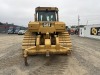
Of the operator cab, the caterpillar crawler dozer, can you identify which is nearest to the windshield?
the operator cab

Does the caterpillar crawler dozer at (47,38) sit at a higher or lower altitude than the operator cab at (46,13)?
lower

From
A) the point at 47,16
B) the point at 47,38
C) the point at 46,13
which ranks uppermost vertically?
the point at 46,13

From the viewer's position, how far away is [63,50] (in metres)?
12.4

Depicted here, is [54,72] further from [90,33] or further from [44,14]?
[90,33]

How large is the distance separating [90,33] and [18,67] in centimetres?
3691

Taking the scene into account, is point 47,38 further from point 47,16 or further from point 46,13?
point 46,13

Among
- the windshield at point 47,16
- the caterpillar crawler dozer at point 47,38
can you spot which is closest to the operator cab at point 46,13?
the windshield at point 47,16

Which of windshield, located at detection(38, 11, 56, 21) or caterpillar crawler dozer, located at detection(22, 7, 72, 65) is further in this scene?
windshield, located at detection(38, 11, 56, 21)

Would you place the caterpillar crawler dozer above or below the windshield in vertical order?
below

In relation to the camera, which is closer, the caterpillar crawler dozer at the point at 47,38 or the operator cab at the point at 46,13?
the caterpillar crawler dozer at the point at 47,38

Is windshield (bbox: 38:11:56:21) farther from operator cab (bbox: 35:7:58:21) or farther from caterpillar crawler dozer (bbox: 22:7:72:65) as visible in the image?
caterpillar crawler dozer (bbox: 22:7:72:65)

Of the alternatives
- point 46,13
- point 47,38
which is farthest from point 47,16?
point 47,38

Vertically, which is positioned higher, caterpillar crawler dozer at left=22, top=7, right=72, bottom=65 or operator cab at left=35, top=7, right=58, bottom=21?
operator cab at left=35, top=7, right=58, bottom=21

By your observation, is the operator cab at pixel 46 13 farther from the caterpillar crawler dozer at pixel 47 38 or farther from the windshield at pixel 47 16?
the caterpillar crawler dozer at pixel 47 38
